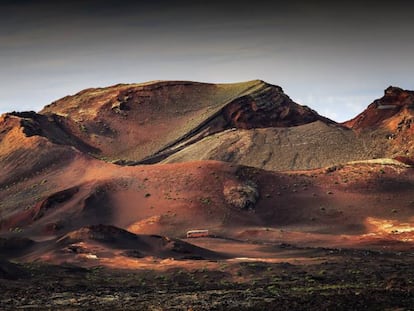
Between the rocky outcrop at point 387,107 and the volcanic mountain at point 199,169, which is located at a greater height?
the rocky outcrop at point 387,107

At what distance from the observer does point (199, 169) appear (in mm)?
86375

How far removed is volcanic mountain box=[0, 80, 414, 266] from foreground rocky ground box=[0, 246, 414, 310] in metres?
9.56

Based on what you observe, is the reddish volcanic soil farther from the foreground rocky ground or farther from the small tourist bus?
the small tourist bus

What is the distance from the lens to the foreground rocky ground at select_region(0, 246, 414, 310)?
31477 mm

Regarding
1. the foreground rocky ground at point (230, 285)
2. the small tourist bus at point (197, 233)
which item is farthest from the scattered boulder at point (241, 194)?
the foreground rocky ground at point (230, 285)

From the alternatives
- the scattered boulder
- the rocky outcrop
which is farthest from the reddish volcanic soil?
the rocky outcrop

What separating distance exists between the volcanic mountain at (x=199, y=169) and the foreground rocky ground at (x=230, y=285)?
31.4 ft

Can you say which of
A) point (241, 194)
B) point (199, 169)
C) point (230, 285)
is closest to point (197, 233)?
point (241, 194)

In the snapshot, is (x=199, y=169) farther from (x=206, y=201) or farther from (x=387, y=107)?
(x=387, y=107)

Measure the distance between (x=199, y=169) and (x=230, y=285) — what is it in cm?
4423

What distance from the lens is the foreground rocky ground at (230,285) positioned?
103ft

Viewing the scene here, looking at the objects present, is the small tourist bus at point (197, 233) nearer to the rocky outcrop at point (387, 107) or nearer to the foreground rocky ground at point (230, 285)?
the foreground rocky ground at point (230, 285)

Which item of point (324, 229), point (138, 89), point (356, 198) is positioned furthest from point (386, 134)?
point (138, 89)

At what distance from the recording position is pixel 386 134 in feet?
350
